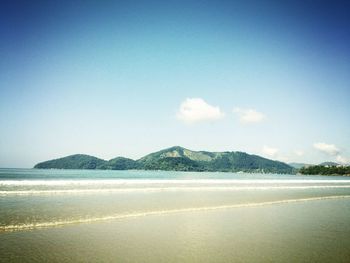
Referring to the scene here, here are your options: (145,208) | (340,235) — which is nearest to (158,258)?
(340,235)

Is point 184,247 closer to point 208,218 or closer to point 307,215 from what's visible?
point 208,218

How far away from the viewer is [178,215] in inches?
514

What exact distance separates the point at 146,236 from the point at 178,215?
14.2ft

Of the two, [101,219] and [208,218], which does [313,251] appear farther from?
[101,219]

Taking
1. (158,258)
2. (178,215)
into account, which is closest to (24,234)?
(158,258)

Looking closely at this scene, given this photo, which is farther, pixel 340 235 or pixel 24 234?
pixel 340 235

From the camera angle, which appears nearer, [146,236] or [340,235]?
[146,236]

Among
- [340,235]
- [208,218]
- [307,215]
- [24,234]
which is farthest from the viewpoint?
[307,215]

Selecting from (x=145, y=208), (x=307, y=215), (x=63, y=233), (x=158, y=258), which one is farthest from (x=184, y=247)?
(x=307, y=215)

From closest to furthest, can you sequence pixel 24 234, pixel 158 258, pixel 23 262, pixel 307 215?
pixel 23 262 < pixel 158 258 < pixel 24 234 < pixel 307 215

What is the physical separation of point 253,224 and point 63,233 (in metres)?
7.92

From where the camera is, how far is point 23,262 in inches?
243

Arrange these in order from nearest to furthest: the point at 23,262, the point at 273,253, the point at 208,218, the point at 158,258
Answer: the point at 23,262 → the point at 158,258 → the point at 273,253 → the point at 208,218

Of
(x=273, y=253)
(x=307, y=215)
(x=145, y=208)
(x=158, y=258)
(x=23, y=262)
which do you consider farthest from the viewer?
(x=145, y=208)
